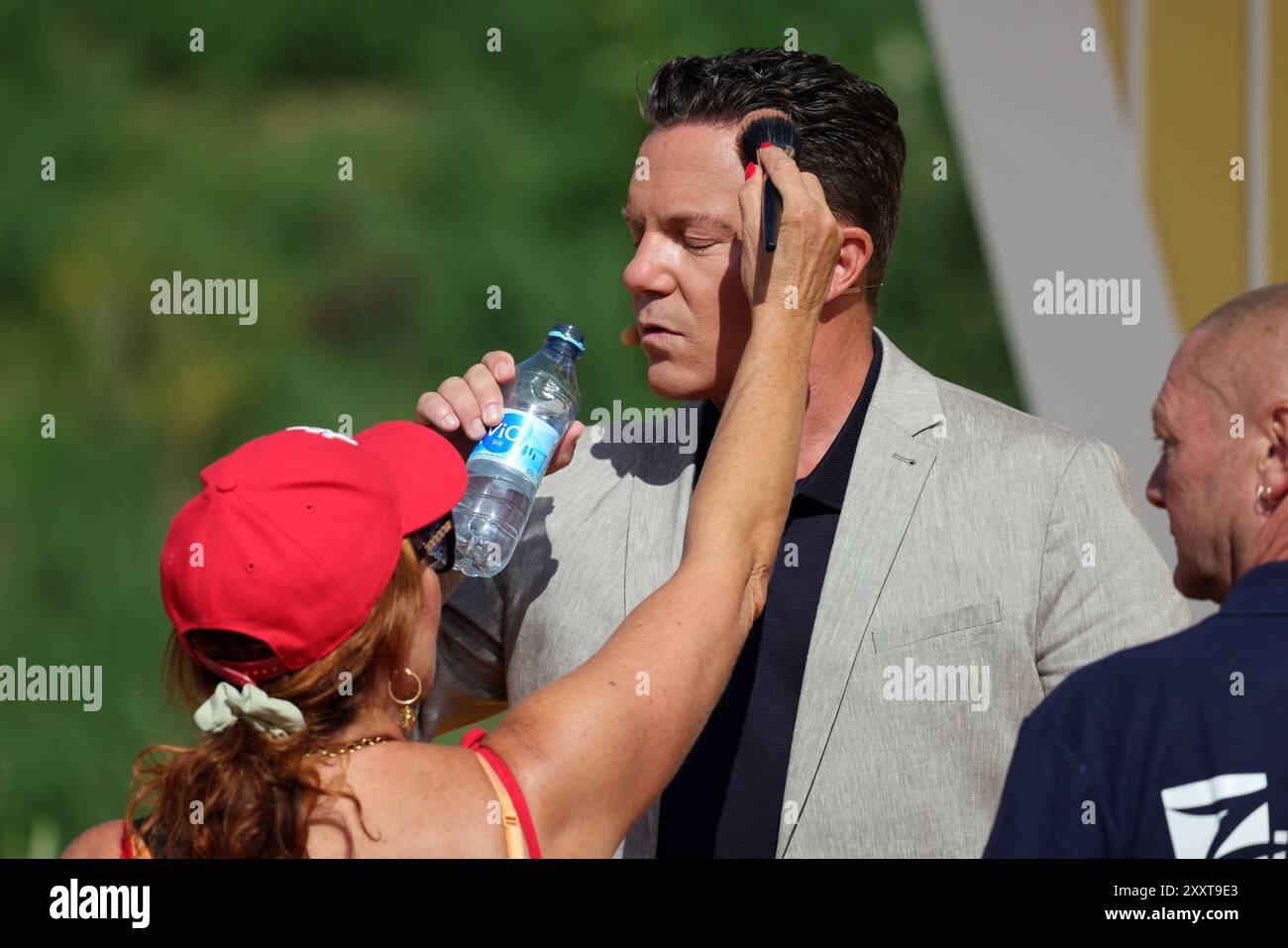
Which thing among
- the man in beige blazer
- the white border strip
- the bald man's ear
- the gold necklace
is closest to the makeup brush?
the man in beige blazer

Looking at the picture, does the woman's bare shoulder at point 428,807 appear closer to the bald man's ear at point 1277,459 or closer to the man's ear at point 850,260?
the bald man's ear at point 1277,459

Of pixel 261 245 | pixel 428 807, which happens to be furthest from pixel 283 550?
pixel 261 245

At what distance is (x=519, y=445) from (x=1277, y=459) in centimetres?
119

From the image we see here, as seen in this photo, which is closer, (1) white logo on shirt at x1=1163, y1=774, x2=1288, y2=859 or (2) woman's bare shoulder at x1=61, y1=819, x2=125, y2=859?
(1) white logo on shirt at x1=1163, y1=774, x2=1288, y2=859

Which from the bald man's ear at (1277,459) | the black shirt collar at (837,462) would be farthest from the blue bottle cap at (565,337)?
the bald man's ear at (1277,459)

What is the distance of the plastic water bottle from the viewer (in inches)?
95.0

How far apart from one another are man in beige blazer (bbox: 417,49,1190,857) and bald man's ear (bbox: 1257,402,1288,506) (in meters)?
0.66

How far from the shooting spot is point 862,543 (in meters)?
2.61

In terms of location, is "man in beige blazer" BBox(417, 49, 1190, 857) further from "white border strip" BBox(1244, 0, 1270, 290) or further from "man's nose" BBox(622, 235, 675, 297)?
"white border strip" BBox(1244, 0, 1270, 290)

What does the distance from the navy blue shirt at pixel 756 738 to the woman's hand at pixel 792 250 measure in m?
0.54

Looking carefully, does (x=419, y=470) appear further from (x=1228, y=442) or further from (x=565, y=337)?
(x=1228, y=442)

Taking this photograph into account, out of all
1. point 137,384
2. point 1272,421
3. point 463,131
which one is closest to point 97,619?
point 137,384

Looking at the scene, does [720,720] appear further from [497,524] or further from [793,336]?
[793,336]

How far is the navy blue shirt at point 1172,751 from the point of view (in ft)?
5.39
